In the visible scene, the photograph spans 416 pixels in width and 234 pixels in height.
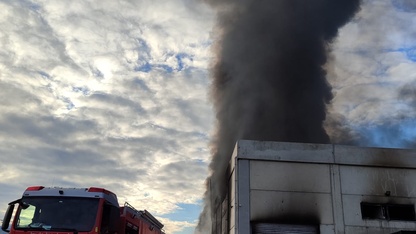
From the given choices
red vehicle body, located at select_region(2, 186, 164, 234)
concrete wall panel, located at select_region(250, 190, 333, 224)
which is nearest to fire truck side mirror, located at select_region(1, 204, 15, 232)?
red vehicle body, located at select_region(2, 186, 164, 234)

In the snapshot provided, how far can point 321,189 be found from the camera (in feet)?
40.7

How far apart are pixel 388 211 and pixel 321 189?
2.39 metres

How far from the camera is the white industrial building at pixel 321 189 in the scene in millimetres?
12125

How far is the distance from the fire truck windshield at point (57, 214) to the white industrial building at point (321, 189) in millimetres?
5009

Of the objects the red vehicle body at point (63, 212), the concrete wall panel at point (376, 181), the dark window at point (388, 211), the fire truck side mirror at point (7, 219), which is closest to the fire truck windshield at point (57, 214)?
the red vehicle body at point (63, 212)

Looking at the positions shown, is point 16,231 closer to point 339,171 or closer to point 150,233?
point 150,233

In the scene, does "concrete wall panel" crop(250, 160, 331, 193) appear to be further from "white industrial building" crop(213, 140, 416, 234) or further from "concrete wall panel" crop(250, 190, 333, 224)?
"concrete wall panel" crop(250, 190, 333, 224)

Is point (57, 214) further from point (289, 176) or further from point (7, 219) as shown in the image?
point (289, 176)

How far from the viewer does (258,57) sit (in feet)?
78.1

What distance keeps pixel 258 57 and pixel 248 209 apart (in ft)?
44.8

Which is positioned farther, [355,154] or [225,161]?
[225,161]

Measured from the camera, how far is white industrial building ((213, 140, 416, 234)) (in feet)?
39.8

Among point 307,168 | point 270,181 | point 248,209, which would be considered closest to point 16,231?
point 248,209

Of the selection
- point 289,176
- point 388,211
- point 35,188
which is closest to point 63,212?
point 35,188
